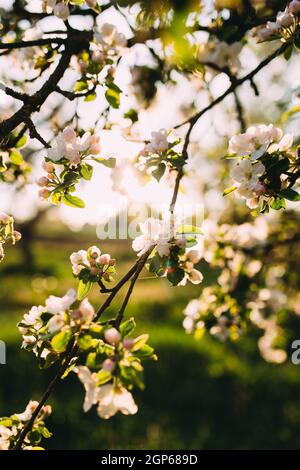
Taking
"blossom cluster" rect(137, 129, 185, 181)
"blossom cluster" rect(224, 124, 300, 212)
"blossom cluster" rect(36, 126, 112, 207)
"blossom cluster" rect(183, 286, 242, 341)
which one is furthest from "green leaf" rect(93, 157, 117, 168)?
"blossom cluster" rect(183, 286, 242, 341)

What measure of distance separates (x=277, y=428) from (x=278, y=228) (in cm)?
252

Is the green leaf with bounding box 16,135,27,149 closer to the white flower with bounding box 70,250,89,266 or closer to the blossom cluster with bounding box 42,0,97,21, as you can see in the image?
the blossom cluster with bounding box 42,0,97,21

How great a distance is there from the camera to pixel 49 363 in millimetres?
1474

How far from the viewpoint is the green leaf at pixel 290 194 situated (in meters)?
1.42

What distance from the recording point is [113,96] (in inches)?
76.1

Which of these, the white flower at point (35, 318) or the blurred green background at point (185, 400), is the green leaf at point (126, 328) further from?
the blurred green background at point (185, 400)

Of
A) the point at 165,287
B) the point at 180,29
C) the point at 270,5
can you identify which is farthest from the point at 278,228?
the point at 165,287

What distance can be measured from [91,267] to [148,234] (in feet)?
0.72

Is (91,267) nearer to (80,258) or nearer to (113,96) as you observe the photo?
(80,258)

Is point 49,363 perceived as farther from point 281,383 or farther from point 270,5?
point 281,383

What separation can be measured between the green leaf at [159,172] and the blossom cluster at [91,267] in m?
A: 0.30

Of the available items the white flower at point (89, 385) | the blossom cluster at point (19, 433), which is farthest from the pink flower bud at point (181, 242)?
the blossom cluster at point (19, 433)

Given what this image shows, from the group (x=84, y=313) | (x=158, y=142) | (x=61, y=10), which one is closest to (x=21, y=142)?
(x=61, y=10)
